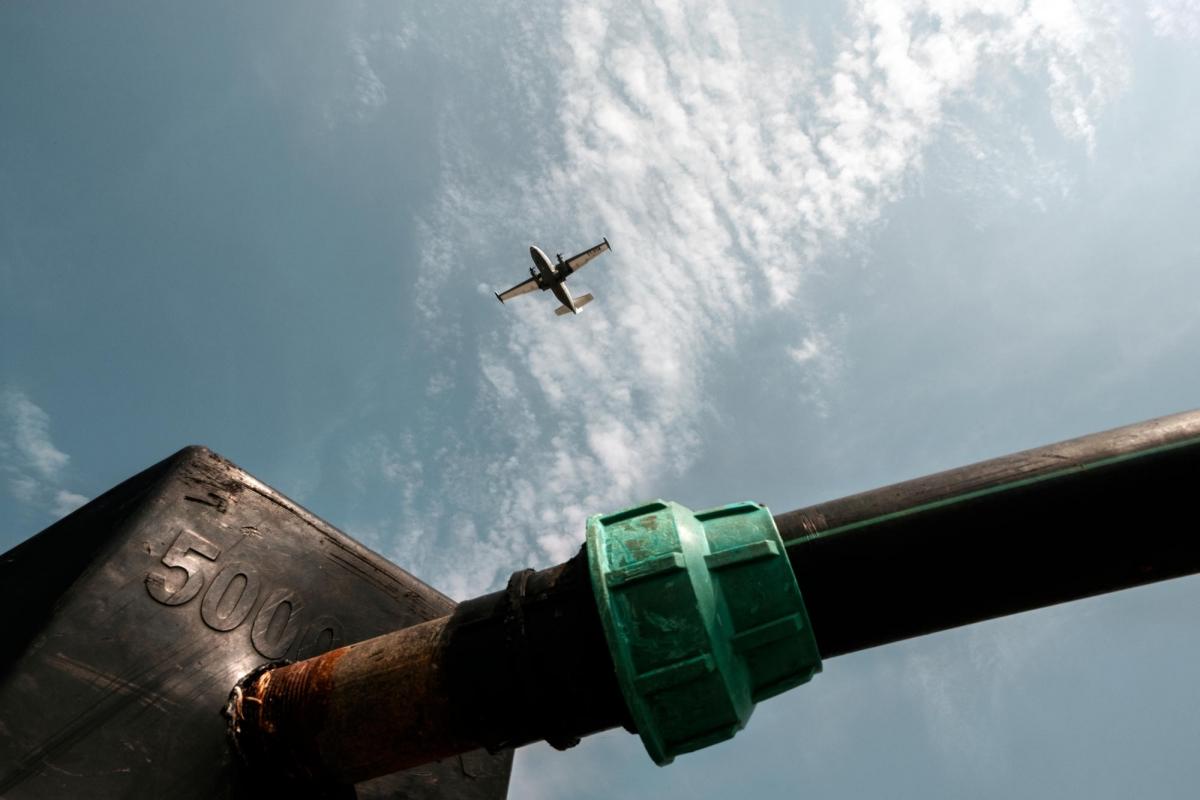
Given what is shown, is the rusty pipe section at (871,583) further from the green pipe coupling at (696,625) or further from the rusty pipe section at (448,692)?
the green pipe coupling at (696,625)

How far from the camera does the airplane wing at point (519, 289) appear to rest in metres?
36.1

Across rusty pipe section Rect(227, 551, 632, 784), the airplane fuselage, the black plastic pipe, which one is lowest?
rusty pipe section Rect(227, 551, 632, 784)

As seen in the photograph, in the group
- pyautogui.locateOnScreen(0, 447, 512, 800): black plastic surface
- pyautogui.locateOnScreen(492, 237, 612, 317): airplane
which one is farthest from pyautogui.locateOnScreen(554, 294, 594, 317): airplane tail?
pyautogui.locateOnScreen(0, 447, 512, 800): black plastic surface

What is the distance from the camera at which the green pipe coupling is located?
82.2 inches

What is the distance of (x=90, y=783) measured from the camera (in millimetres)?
2299

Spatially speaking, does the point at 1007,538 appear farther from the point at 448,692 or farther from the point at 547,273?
the point at 547,273

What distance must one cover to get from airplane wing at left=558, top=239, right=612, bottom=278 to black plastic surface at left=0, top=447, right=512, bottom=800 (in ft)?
105

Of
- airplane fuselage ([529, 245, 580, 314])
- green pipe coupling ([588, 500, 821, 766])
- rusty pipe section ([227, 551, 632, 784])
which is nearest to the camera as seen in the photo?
green pipe coupling ([588, 500, 821, 766])

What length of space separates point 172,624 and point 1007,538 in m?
2.92

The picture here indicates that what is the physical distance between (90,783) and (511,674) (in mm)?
1367

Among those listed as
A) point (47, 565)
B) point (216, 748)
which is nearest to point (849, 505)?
point (216, 748)

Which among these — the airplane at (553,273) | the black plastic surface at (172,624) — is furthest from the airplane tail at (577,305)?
the black plastic surface at (172,624)

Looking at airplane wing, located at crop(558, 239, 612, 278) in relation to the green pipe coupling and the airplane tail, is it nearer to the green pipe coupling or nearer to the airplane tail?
the airplane tail

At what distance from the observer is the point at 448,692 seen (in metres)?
2.41
